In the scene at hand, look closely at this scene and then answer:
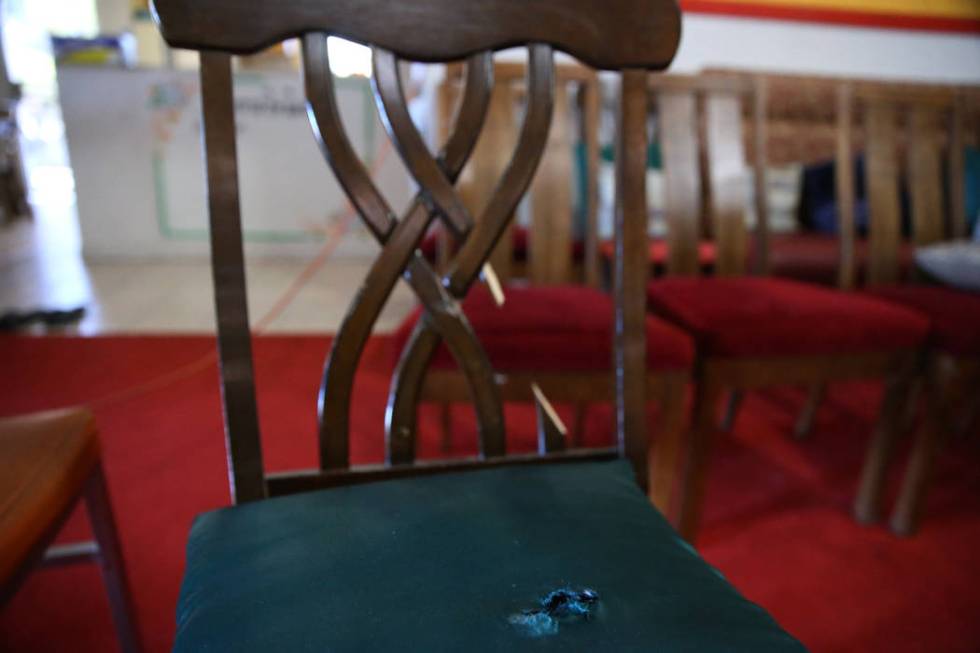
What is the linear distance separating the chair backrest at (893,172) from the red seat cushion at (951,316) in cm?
22

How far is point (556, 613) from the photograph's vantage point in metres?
0.36

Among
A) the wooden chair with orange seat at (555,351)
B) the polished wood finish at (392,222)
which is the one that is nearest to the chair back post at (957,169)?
A: the wooden chair with orange seat at (555,351)

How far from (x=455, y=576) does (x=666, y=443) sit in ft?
2.28

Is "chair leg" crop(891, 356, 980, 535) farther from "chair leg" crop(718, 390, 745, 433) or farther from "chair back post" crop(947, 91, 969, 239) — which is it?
"chair back post" crop(947, 91, 969, 239)

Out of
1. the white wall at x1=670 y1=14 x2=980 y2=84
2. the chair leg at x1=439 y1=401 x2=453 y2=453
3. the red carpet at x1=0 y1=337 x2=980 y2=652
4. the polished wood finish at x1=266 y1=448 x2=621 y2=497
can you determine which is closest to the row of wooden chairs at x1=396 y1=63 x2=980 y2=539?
the red carpet at x1=0 y1=337 x2=980 y2=652

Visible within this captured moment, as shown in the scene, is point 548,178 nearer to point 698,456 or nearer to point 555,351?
point 555,351

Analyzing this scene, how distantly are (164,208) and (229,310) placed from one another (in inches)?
147

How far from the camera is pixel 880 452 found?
121 cm

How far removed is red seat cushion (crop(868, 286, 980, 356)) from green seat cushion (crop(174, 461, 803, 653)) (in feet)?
3.07

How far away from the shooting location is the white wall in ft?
10.1

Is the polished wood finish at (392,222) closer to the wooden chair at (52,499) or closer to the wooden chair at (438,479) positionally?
the wooden chair at (438,479)

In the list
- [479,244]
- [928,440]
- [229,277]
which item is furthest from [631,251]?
[928,440]

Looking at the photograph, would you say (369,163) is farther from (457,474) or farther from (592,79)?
(457,474)

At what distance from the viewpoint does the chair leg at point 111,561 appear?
718 millimetres
